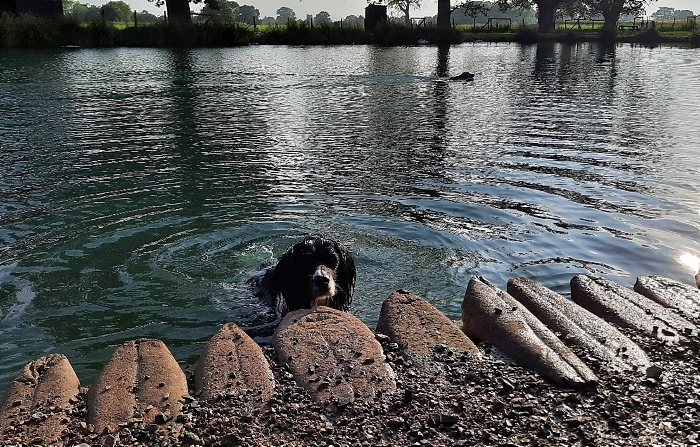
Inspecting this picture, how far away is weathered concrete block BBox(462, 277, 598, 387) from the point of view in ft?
15.4

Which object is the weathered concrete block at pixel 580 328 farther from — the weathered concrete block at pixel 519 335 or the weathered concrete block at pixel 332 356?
the weathered concrete block at pixel 332 356

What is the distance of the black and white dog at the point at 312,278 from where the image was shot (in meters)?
6.29

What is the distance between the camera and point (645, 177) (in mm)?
12023

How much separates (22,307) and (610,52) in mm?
50209

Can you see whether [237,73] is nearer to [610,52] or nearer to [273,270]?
[273,270]

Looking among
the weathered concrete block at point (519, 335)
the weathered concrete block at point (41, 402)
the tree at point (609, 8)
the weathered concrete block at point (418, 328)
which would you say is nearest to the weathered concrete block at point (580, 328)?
the weathered concrete block at point (519, 335)

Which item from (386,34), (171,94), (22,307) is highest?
(386,34)

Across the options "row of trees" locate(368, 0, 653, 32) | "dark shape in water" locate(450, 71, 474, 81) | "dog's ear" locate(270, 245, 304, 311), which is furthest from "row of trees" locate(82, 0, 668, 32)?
"dog's ear" locate(270, 245, 304, 311)

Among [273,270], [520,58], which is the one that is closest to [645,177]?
[273,270]

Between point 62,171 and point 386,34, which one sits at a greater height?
point 386,34

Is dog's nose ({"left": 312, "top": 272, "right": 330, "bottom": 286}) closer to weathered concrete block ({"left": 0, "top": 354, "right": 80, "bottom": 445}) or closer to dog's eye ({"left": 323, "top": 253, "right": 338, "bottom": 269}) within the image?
dog's eye ({"left": 323, "top": 253, "right": 338, "bottom": 269})

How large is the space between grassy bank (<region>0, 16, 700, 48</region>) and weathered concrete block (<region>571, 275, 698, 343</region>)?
4497 centimetres

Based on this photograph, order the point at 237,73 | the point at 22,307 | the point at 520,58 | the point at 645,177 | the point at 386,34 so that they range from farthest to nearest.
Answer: the point at 386,34 < the point at 520,58 < the point at 237,73 < the point at 645,177 < the point at 22,307

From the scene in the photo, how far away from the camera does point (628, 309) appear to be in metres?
5.84
